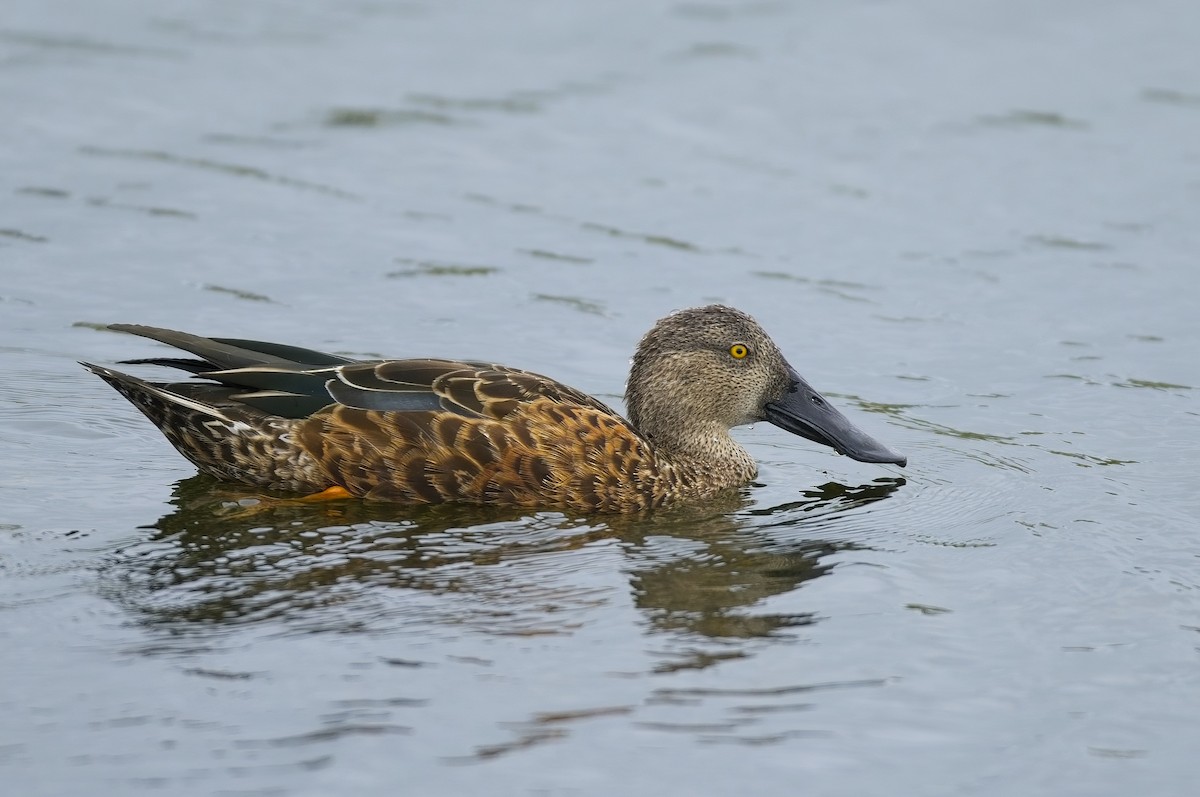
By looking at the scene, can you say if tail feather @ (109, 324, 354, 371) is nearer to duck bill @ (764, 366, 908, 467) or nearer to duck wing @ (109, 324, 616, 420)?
duck wing @ (109, 324, 616, 420)

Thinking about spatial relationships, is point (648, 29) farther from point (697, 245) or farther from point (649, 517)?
point (649, 517)

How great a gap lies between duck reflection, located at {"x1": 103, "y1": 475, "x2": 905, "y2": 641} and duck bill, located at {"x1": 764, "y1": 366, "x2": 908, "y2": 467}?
298mm

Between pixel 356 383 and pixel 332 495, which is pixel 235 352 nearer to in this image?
pixel 356 383

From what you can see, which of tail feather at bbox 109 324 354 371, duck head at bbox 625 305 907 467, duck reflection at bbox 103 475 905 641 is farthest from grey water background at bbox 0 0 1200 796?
tail feather at bbox 109 324 354 371

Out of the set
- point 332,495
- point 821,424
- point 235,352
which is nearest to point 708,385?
point 821,424

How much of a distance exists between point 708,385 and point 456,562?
7.16ft

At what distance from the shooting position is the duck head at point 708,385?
955 centimetres

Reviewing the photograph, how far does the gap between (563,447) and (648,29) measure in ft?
31.9

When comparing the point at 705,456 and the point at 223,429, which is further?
the point at 705,456

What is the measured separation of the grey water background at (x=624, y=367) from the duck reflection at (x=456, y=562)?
0.03 metres

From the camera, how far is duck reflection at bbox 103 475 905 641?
732 centimetres

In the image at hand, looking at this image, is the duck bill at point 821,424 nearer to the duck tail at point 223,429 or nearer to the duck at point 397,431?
the duck at point 397,431

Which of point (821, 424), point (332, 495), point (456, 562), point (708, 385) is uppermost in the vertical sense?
point (708, 385)

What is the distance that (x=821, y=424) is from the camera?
9625 millimetres
